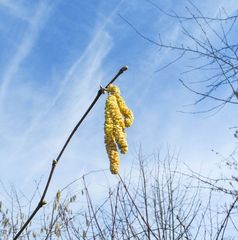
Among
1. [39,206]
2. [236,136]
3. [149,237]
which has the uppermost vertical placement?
[236,136]

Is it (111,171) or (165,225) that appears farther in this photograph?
(165,225)

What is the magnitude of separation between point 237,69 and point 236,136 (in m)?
2.18

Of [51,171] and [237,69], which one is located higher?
[237,69]

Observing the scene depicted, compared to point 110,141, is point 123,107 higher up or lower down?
higher up

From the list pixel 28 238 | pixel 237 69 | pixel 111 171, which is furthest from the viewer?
pixel 28 238

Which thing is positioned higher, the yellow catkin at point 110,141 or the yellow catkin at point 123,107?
the yellow catkin at point 123,107

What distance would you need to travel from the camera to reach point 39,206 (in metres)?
1.17

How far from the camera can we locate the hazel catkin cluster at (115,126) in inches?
47.6

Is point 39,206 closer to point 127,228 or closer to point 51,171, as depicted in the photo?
point 51,171

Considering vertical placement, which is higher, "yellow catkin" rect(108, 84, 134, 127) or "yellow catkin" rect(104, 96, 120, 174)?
"yellow catkin" rect(108, 84, 134, 127)

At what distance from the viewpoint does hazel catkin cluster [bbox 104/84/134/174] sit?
1210 millimetres

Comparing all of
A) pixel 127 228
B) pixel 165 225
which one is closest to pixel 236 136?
pixel 165 225

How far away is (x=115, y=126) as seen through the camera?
1252mm

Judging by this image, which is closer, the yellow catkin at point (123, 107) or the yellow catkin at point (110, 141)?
the yellow catkin at point (110, 141)
